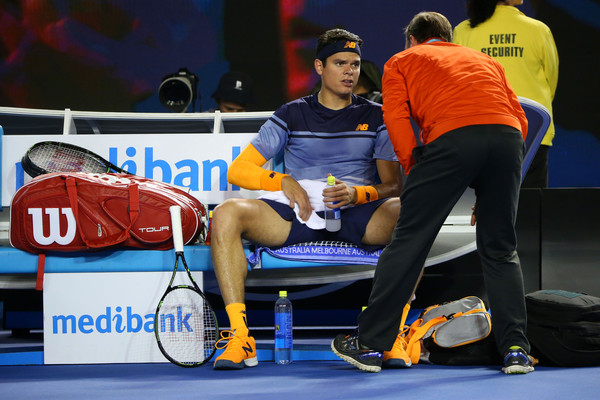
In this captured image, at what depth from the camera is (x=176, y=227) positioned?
2855 millimetres

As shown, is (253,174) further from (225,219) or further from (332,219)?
(332,219)

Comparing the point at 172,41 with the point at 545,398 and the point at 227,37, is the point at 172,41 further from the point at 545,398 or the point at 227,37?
the point at 545,398

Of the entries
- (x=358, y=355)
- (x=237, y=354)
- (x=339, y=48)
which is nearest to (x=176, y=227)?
(x=237, y=354)

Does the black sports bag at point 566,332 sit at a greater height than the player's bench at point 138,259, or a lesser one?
lesser

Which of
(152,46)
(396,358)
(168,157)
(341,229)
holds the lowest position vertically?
(396,358)

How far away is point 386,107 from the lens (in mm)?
2576

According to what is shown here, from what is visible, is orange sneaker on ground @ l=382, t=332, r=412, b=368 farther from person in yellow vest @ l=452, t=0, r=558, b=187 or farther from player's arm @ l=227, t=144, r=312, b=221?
person in yellow vest @ l=452, t=0, r=558, b=187

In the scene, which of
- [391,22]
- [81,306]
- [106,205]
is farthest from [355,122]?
[391,22]

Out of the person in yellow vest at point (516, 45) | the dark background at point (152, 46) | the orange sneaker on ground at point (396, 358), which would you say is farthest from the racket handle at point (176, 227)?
the dark background at point (152, 46)

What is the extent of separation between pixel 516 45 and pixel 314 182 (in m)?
1.45

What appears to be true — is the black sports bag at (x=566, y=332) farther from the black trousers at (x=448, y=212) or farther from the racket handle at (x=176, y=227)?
the racket handle at (x=176, y=227)

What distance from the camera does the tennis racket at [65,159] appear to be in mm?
3229

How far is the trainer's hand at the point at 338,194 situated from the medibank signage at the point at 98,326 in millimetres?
854

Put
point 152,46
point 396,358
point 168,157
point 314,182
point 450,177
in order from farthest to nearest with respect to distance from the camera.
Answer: point 152,46, point 168,157, point 314,182, point 396,358, point 450,177
